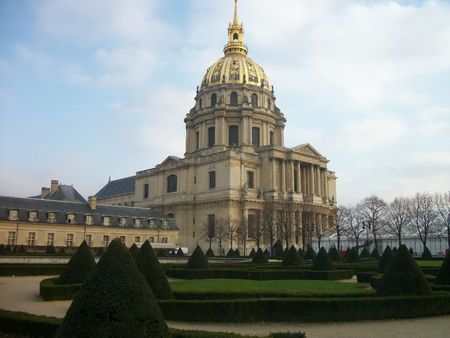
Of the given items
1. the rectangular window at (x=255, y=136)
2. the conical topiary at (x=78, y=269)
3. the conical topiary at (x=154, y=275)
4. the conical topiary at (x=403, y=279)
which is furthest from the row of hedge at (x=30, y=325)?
the rectangular window at (x=255, y=136)

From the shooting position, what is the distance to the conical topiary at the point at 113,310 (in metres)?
6.14

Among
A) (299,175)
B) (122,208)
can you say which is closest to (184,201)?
(122,208)

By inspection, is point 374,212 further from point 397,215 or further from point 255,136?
point 255,136

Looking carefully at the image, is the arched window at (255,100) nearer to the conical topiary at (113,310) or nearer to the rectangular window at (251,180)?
the rectangular window at (251,180)

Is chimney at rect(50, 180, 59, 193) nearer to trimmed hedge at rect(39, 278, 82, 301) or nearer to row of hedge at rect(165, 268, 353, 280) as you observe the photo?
row of hedge at rect(165, 268, 353, 280)

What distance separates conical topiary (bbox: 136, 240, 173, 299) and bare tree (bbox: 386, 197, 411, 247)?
4646cm

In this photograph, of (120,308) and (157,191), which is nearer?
(120,308)

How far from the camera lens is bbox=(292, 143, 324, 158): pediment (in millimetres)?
72444

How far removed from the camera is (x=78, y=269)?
60.4 feet

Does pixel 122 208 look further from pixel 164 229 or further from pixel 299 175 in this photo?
pixel 299 175

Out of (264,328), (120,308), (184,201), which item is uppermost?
(184,201)

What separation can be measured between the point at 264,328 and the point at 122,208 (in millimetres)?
50929

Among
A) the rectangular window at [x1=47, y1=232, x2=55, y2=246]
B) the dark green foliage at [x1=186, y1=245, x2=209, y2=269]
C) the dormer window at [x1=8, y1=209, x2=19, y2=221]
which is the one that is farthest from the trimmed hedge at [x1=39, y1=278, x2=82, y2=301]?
the rectangular window at [x1=47, y1=232, x2=55, y2=246]

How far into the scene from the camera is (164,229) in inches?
2438
